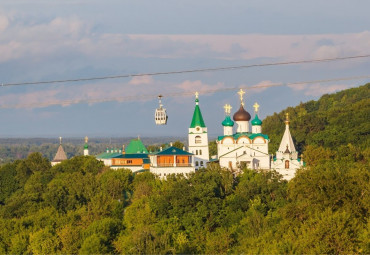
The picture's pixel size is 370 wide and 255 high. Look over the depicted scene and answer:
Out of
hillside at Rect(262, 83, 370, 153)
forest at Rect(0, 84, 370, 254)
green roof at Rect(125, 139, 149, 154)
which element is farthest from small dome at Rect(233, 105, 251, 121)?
hillside at Rect(262, 83, 370, 153)

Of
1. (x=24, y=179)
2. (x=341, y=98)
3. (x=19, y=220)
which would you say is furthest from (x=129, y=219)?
(x=341, y=98)

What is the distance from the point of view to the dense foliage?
1444 inches

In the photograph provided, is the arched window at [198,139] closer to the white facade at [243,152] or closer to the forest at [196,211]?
the white facade at [243,152]

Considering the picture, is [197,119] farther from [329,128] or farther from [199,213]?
[329,128]

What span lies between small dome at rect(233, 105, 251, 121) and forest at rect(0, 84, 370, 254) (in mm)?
4637

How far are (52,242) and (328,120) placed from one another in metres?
47.7

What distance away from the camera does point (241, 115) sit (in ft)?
192

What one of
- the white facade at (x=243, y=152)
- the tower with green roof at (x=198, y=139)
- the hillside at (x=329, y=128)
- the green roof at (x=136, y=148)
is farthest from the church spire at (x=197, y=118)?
the hillside at (x=329, y=128)

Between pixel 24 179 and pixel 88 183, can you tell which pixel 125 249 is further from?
pixel 24 179

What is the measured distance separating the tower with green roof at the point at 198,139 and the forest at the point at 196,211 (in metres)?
4.71

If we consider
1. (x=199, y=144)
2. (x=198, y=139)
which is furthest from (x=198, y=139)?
(x=199, y=144)

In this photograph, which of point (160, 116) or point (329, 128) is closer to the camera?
point (160, 116)

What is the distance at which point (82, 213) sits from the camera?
4875 cm

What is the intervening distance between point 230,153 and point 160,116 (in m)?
10.5
